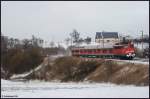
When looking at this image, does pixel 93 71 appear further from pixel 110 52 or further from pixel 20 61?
pixel 20 61

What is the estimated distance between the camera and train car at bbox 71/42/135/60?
197 feet

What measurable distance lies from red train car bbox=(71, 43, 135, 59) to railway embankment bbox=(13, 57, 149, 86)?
9.71 feet

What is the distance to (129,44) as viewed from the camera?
60.3 m

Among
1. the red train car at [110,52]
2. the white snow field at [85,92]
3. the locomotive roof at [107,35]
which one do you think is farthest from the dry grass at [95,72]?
the white snow field at [85,92]

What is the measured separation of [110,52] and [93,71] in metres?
6.08

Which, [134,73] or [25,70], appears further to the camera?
[25,70]

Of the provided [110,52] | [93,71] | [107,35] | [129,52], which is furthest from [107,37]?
[93,71]

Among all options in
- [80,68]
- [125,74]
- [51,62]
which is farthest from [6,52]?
[125,74]

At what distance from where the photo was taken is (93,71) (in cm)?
6022

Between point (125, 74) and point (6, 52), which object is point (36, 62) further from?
point (125, 74)

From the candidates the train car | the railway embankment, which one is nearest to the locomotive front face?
the train car

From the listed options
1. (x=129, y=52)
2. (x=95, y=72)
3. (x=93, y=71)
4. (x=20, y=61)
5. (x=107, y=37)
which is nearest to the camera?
(x=95, y=72)

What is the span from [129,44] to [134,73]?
15621 mm

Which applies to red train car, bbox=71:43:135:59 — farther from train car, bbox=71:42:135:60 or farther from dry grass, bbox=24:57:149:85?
dry grass, bbox=24:57:149:85
